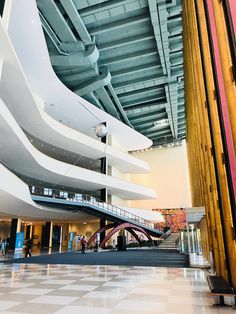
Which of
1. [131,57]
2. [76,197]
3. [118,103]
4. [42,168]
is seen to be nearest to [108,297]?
[131,57]

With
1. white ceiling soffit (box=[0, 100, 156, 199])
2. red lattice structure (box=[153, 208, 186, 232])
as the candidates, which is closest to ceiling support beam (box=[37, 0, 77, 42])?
white ceiling soffit (box=[0, 100, 156, 199])

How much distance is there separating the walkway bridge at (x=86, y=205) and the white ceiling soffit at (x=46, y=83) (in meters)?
7.10

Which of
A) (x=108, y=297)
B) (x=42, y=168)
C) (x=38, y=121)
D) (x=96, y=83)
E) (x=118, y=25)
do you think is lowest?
(x=108, y=297)

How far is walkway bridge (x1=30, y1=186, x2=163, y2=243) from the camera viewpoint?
57.6 feet

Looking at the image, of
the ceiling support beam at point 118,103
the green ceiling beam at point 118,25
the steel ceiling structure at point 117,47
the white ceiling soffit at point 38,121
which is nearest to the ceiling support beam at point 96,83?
the steel ceiling structure at point 117,47

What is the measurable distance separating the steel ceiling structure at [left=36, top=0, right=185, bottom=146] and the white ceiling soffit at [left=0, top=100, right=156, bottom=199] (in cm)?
563

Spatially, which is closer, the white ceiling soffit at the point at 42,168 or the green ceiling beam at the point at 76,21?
the green ceiling beam at the point at 76,21

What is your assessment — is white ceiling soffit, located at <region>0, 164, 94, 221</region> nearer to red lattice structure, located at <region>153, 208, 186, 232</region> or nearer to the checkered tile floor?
the checkered tile floor

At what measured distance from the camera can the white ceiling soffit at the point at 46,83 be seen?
12.1m

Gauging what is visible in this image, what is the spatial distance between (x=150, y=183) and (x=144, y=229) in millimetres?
12370

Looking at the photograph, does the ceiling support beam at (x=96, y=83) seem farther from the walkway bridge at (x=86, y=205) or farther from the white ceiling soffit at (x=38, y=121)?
the walkway bridge at (x=86, y=205)

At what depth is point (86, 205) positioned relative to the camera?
1966cm

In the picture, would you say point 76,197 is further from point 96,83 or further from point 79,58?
point 79,58

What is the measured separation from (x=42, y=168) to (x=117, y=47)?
9657mm
